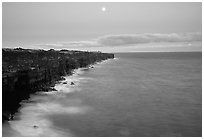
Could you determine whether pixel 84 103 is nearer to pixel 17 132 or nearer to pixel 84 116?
pixel 84 116

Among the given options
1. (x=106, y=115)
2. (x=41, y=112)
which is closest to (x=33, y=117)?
(x=41, y=112)

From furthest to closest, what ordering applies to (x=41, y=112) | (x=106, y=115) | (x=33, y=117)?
1. (x=106, y=115)
2. (x=41, y=112)
3. (x=33, y=117)

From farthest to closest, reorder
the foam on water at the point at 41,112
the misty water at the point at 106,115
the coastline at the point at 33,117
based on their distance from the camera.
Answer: the misty water at the point at 106,115, the foam on water at the point at 41,112, the coastline at the point at 33,117

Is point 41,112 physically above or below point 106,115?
above

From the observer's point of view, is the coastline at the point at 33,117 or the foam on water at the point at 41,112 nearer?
the coastline at the point at 33,117

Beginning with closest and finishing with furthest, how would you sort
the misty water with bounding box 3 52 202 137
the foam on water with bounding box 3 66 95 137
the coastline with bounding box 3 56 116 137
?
the coastline with bounding box 3 56 116 137 < the foam on water with bounding box 3 66 95 137 < the misty water with bounding box 3 52 202 137

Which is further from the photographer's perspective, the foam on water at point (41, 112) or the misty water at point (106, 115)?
the misty water at point (106, 115)

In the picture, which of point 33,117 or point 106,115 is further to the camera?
point 106,115

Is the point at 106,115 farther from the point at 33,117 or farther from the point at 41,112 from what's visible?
the point at 33,117

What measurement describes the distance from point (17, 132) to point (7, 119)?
403cm

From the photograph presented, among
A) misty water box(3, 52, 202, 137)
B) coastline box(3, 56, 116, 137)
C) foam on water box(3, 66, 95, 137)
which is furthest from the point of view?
misty water box(3, 52, 202, 137)

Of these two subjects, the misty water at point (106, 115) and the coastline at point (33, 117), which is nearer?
the coastline at point (33, 117)

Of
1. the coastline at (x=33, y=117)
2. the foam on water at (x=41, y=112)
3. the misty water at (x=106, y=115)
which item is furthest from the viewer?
the misty water at (x=106, y=115)

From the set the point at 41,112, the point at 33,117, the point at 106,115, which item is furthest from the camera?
the point at 106,115
